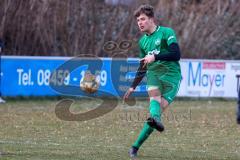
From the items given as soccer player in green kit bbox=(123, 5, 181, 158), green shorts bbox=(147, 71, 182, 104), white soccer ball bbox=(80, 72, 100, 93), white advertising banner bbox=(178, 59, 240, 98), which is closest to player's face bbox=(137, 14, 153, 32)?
soccer player in green kit bbox=(123, 5, 181, 158)

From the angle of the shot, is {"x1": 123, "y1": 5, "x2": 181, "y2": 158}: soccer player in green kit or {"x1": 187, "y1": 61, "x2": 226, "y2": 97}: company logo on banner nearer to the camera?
{"x1": 123, "y1": 5, "x2": 181, "y2": 158}: soccer player in green kit

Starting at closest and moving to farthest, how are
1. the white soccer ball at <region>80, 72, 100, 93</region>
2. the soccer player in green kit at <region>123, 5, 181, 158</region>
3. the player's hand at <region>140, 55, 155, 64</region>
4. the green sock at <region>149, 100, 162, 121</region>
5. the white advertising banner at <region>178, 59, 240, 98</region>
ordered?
the player's hand at <region>140, 55, 155, 64</region>
the green sock at <region>149, 100, 162, 121</region>
the soccer player in green kit at <region>123, 5, 181, 158</region>
the white soccer ball at <region>80, 72, 100, 93</region>
the white advertising banner at <region>178, 59, 240, 98</region>

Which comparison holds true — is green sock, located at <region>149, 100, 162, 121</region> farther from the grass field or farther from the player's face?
the player's face

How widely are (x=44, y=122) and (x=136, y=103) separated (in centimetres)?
605

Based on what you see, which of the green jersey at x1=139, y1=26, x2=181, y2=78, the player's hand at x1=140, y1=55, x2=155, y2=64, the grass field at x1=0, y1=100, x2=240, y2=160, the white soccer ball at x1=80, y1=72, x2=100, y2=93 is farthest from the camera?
the white soccer ball at x1=80, y1=72, x2=100, y2=93

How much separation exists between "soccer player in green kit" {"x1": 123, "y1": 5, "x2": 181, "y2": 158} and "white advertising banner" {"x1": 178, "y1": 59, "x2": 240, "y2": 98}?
1331 cm

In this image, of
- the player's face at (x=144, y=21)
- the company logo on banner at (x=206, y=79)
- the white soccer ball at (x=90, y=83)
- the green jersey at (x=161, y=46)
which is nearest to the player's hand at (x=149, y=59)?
the green jersey at (x=161, y=46)

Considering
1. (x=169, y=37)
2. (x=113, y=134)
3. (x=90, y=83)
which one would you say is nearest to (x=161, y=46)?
(x=169, y=37)

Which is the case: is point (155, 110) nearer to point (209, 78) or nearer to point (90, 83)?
point (90, 83)

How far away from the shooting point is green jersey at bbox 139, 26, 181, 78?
416 inches

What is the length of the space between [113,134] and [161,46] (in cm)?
380

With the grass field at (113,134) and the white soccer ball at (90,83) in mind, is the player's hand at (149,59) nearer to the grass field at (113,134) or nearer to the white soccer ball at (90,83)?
the grass field at (113,134)

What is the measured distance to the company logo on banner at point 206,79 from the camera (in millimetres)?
24141

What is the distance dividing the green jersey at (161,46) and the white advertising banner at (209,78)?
1333 centimetres
